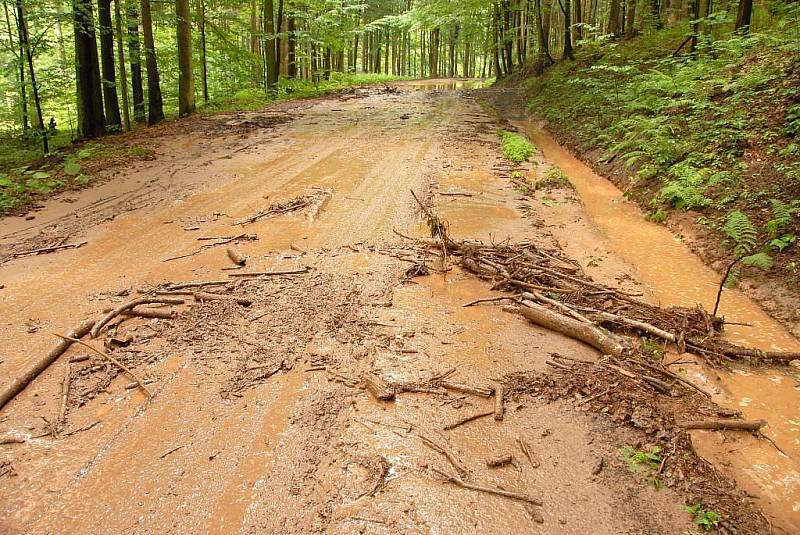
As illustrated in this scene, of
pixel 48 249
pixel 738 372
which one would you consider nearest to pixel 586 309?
pixel 738 372

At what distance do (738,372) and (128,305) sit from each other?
5470 millimetres

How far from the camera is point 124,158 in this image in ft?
33.3

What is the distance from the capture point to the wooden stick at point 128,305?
4004 mm

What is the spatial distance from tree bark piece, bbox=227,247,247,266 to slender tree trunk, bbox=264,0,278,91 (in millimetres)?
17106

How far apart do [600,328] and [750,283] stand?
295cm

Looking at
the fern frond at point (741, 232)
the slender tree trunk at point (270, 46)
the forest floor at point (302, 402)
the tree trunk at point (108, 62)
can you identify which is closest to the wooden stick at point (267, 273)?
the forest floor at point (302, 402)

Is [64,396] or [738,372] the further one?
[738,372]

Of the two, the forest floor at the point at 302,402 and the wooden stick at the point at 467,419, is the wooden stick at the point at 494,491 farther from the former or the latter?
the wooden stick at the point at 467,419

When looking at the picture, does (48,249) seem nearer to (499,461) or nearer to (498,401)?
(498,401)

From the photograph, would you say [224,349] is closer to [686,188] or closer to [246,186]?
[246,186]

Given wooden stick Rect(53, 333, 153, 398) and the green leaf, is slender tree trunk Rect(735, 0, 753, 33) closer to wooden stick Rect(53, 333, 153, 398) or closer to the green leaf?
wooden stick Rect(53, 333, 153, 398)

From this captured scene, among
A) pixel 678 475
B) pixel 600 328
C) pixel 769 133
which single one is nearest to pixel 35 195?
pixel 600 328

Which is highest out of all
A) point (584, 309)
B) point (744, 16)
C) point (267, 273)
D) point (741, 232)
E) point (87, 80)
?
point (744, 16)

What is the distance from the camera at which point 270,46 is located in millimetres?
20359
